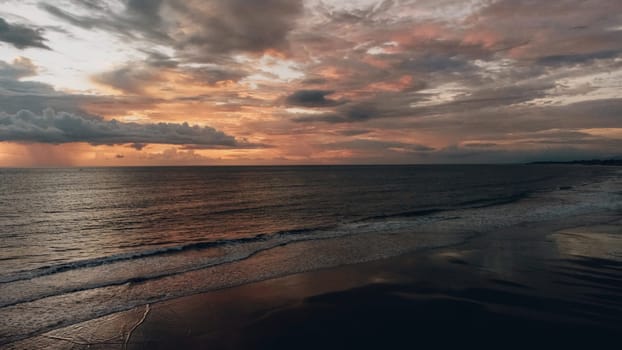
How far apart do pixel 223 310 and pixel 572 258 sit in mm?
17401

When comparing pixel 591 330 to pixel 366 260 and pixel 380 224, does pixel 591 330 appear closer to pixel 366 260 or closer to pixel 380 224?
pixel 366 260

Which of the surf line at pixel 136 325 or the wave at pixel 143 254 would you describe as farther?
the wave at pixel 143 254

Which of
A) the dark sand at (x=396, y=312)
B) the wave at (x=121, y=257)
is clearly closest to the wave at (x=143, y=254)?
the wave at (x=121, y=257)

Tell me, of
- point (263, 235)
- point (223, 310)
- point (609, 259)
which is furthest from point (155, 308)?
point (609, 259)

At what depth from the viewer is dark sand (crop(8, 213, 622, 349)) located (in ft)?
32.6

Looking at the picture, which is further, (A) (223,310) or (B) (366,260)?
(B) (366,260)

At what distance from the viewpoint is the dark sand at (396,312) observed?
993 centimetres

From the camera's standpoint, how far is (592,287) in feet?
45.2

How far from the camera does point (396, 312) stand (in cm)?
1192

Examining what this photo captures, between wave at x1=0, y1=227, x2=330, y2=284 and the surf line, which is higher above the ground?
the surf line

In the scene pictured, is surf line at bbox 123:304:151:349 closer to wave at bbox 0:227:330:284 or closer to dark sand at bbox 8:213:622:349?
dark sand at bbox 8:213:622:349

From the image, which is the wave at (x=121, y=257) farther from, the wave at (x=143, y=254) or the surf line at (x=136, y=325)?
the surf line at (x=136, y=325)

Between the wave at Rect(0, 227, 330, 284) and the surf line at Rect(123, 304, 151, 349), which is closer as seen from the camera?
the surf line at Rect(123, 304, 151, 349)

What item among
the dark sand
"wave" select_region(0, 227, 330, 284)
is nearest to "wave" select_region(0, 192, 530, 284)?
"wave" select_region(0, 227, 330, 284)
